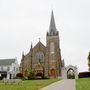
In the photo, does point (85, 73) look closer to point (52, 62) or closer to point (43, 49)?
point (52, 62)

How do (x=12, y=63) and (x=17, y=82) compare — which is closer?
(x=17, y=82)

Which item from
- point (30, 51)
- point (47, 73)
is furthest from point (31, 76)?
point (30, 51)

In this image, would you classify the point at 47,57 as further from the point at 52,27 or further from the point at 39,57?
the point at 52,27

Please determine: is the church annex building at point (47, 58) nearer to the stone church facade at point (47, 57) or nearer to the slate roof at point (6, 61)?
the stone church facade at point (47, 57)

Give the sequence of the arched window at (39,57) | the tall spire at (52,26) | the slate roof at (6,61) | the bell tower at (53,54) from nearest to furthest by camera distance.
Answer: the bell tower at (53,54), the arched window at (39,57), the tall spire at (52,26), the slate roof at (6,61)

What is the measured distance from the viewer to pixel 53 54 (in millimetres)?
73625

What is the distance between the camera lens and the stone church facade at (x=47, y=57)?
238 feet

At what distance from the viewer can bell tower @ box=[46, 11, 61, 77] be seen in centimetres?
7238

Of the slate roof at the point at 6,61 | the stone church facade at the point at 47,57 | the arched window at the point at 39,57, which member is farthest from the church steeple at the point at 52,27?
the slate roof at the point at 6,61

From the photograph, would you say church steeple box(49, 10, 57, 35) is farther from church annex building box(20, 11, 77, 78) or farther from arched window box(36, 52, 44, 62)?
arched window box(36, 52, 44, 62)

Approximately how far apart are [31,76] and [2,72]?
2617 centimetres

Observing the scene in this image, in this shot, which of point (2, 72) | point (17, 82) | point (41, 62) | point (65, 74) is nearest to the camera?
point (17, 82)

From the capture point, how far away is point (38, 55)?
3002 inches

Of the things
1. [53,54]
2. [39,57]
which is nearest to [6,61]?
[39,57]
